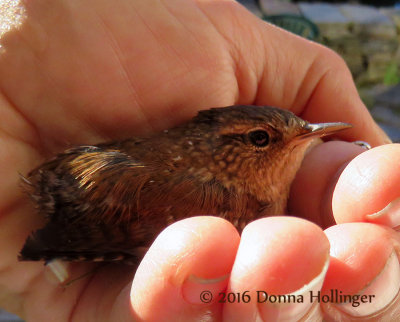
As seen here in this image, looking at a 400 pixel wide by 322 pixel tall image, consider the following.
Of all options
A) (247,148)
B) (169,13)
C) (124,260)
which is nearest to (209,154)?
(247,148)

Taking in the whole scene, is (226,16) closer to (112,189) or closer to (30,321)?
(112,189)

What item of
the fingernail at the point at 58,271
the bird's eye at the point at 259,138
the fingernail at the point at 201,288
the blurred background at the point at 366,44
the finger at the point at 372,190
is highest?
the fingernail at the point at 58,271

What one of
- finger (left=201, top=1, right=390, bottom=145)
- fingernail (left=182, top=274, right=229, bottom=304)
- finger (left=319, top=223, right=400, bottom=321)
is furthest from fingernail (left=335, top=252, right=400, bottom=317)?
finger (left=201, top=1, right=390, bottom=145)

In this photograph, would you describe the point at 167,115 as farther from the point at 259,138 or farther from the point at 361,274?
the point at 361,274

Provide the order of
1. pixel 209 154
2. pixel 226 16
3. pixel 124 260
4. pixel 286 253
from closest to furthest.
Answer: pixel 286 253
pixel 124 260
pixel 209 154
pixel 226 16

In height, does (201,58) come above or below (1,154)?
below

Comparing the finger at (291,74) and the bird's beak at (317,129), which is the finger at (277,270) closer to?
the bird's beak at (317,129)

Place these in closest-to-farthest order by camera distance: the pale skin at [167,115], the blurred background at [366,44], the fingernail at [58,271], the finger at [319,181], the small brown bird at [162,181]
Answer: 1. the pale skin at [167,115]
2. the small brown bird at [162,181]
3. the fingernail at [58,271]
4. the finger at [319,181]
5. the blurred background at [366,44]

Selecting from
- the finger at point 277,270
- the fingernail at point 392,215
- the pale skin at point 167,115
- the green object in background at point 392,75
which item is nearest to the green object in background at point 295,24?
the green object in background at point 392,75

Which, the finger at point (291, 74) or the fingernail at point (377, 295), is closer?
the fingernail at point (377, 295)
